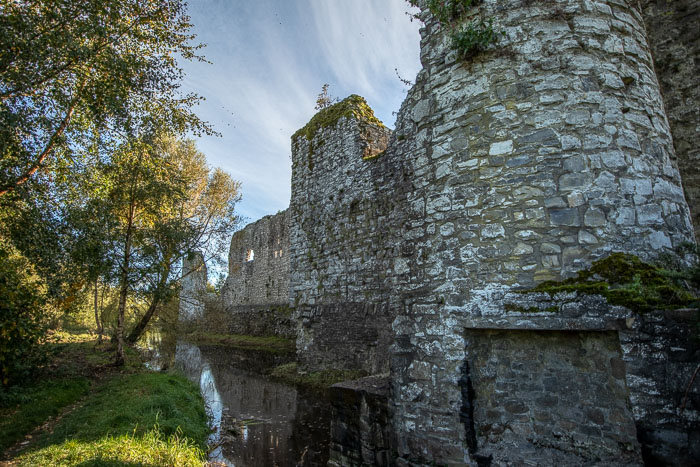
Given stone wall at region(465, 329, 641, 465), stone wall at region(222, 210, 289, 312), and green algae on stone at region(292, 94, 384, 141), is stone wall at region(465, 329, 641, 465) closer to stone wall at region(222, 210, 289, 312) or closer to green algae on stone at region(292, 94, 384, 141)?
green algae on stone at region(292, 94, 384, 141)

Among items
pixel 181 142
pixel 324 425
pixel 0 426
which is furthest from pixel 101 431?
pixel 181 142

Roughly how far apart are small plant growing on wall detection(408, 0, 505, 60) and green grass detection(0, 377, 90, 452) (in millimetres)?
8054

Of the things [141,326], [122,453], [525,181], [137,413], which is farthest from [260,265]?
[525,181]

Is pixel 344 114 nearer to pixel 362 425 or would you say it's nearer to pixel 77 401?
pixel 362 425

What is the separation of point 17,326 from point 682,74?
11800 millimetres

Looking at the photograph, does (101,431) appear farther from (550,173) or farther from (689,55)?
(689,55)

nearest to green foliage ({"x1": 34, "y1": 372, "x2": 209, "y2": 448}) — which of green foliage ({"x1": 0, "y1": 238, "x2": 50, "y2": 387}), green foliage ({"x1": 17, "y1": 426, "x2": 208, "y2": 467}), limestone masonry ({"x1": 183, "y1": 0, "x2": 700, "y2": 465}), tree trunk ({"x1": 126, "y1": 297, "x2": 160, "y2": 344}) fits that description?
green foliage ({"x1": 17, "y1": 426, "x2": 208, "y2": 467})

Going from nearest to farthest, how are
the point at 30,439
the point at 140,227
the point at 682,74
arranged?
1. the point at 682,74
2. the point at 30,439
3. the point at 140,227

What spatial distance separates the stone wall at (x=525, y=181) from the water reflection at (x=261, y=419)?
2793 millimetres

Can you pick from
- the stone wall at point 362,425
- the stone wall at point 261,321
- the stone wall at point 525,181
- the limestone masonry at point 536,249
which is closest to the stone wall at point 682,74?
the limestone masonry at point 536,249

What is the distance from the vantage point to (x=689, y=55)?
5.11 metres

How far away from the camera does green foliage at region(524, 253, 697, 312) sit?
2926 mm

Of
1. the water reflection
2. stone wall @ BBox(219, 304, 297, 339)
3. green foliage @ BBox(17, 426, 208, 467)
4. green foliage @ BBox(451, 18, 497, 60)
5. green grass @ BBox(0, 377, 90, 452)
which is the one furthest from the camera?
stone wall @ BBox(219, 304, 297, 339)

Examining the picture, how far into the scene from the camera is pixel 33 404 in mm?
7527
